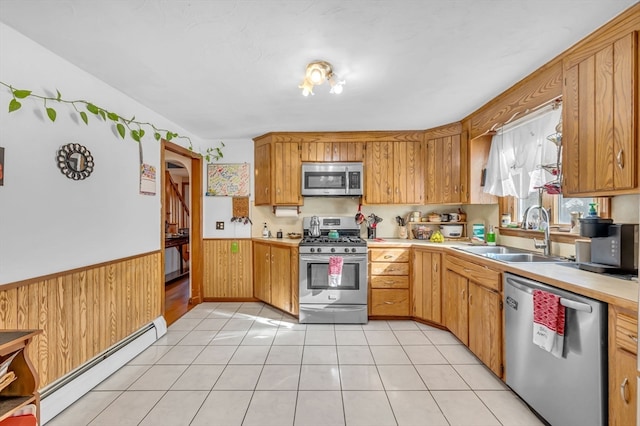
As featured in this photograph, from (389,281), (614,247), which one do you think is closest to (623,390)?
(614,247)

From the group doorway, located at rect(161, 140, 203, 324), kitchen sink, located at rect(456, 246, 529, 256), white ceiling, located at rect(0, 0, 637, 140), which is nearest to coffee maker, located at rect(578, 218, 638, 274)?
kitchen sink, located at rect(456, 246, 529, 256)

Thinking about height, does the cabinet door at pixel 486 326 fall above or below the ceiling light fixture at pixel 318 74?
below

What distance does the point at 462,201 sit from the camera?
3.03 metres

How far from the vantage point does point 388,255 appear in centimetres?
310

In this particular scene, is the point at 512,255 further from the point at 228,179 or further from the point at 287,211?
the point at 228,179

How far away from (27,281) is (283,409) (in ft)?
5.44

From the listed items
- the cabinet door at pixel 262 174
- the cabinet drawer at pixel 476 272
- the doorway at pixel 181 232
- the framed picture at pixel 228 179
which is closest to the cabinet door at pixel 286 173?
the cabinet door at pixel 262 174

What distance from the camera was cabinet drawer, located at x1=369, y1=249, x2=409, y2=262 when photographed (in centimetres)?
310

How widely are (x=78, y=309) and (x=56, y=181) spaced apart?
869 mm

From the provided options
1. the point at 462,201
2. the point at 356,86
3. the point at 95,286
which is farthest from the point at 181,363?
the point at 462,201

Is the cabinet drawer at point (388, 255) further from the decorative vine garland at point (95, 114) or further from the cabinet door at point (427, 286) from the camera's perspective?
the decorative vine garland at point (95, 114)

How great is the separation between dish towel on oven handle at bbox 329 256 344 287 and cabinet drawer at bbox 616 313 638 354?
2083 mm

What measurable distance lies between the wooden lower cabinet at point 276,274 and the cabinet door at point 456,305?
1.57 metres

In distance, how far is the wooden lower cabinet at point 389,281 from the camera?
10.2 feet
